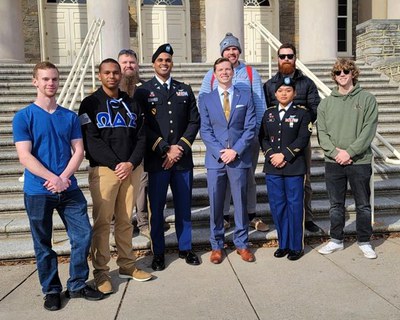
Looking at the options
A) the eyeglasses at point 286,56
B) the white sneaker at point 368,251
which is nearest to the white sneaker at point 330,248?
the white sneaker at point 368,251

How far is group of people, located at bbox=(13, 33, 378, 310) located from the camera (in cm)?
345

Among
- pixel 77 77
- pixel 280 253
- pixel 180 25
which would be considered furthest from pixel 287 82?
pixel 180 25

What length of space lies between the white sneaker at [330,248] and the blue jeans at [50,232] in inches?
95.6

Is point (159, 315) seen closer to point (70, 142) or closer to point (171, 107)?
point (70, 142)

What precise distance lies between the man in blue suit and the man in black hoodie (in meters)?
0.80

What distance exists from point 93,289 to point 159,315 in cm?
67

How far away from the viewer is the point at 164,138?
3.97 metres

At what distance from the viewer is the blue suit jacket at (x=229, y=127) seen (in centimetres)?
406

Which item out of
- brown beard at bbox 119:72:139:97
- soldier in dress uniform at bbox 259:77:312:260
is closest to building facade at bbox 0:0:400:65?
brown beard at bbox 119:72:139:97

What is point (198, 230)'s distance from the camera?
486cm

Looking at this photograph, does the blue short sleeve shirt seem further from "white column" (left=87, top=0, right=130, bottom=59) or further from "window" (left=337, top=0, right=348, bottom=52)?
"window" (left=337, top=0, right=348, bottom=52)

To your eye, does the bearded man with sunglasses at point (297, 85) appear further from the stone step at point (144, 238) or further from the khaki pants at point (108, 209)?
the khaki pants at point (108, 209)

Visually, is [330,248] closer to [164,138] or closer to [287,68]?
[287,68]

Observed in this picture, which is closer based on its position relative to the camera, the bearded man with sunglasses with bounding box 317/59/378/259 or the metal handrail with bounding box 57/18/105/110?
the bearded man with sunglasses with bounding box 317/59/378/259
